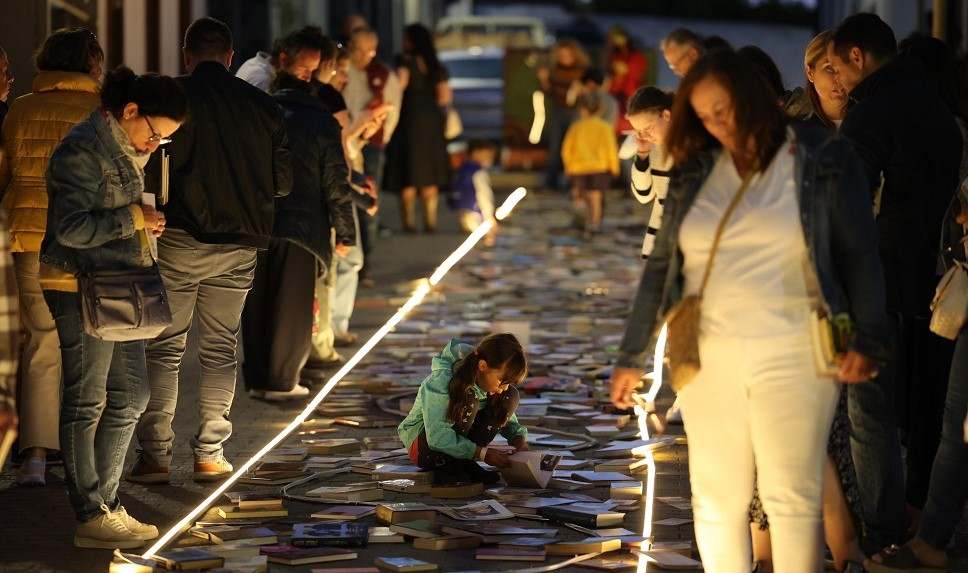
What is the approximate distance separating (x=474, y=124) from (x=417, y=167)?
41.5ft

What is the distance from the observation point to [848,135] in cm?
772

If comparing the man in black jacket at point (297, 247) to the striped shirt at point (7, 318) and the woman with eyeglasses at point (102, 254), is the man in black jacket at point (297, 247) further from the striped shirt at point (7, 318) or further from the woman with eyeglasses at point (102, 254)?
the striped shirt at point (7, 318)

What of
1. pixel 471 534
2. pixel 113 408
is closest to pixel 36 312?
pixel 113 408

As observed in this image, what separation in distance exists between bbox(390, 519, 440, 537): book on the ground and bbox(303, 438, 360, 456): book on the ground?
182cm

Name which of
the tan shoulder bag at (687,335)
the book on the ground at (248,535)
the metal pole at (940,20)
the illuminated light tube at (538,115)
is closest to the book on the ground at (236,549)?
the book on the ground at (248,535)

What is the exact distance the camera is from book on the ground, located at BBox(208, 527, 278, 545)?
797 cm

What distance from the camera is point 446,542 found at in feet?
25.8

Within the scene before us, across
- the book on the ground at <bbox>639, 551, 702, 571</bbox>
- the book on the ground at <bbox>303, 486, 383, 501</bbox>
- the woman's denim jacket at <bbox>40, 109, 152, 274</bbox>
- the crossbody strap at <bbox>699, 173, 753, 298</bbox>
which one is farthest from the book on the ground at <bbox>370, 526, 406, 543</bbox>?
the crossbody strap at <bbox>699, 173, 753, 298</bbox>

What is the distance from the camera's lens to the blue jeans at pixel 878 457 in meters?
7.37

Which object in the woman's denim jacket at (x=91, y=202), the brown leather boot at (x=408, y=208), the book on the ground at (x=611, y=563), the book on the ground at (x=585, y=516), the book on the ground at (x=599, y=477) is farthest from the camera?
the brown leather boot at (x=408, y=208)

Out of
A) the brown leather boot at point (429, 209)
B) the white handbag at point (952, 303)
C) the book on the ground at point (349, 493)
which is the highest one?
the white handbag at point (952, 303)

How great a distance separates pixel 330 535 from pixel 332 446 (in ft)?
7.39

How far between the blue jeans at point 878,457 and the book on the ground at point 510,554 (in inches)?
50.7

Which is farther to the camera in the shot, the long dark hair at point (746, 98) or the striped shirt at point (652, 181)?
the striped shirt at point (652, 181)
